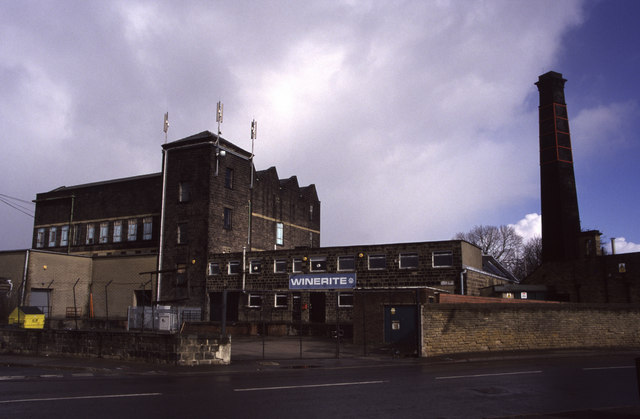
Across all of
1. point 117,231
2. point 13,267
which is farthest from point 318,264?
point 13,267

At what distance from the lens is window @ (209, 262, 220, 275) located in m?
44.3

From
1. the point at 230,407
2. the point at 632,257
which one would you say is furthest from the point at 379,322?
the point at 632,257

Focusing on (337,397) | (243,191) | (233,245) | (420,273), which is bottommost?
(337,397)

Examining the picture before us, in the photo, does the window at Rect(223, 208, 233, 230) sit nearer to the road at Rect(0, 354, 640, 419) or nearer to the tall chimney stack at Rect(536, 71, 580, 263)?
the tall chimney stack at Rect(536, 71, 580, 263)

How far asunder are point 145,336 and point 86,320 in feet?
72.0

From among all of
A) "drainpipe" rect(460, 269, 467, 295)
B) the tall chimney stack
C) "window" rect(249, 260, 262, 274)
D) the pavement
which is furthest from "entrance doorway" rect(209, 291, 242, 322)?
the tall chimney stack

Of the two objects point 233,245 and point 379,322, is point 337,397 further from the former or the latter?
point 233,245

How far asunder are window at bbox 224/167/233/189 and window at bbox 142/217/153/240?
1031 centimetres

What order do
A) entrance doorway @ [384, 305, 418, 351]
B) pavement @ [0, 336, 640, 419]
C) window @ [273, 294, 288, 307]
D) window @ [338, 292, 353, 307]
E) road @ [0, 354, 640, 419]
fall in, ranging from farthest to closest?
window @ [273, 294, 288, 307] < window @ [338, 292, 353, 307] < entrance doorway @ [384, 305, 418, 351] < pavement @ [0, 336, 640, 419] < road @ [0, 354, 640, 419]

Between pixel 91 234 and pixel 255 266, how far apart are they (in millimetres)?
22434

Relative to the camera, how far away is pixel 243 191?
1917 inches

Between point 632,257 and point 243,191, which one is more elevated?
point 243,191

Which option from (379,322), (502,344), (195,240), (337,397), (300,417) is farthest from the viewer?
(195,240)

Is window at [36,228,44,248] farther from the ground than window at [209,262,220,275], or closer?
farther from the ground
